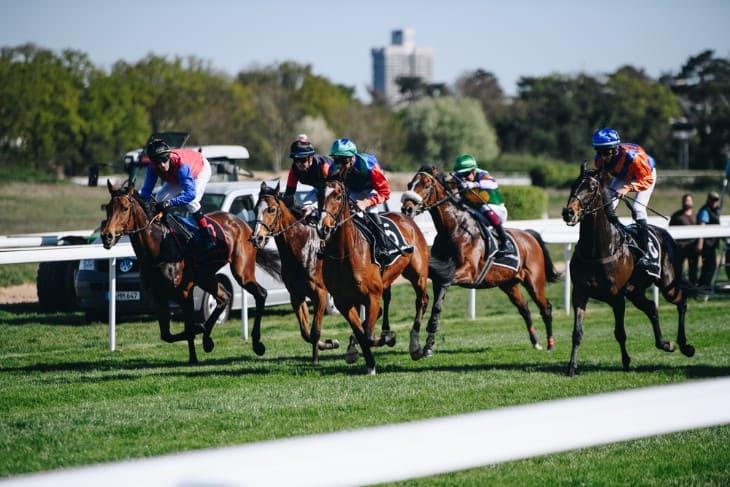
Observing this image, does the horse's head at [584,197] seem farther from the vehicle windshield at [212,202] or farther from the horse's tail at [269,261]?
the vehicle windshield at [212,202]

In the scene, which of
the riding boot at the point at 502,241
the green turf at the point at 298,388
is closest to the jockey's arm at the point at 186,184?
the green turf at the point at 298,388

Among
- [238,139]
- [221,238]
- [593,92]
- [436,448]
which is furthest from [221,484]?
[593,92]

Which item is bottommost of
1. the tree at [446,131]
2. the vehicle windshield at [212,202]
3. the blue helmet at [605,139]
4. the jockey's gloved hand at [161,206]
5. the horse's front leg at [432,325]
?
the horse's front leg at [432,325]

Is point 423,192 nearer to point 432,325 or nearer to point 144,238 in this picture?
point 432,325

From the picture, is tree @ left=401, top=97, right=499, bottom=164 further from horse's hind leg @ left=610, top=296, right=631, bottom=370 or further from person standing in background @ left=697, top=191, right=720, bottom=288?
horse's hind leg @ left=610, top=296, right=631, bottom=370

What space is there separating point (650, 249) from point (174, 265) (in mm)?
4301

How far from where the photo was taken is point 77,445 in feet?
19.8

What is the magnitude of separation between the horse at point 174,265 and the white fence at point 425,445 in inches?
281

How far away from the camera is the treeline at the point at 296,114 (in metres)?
54.5

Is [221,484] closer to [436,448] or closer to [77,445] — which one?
[436,448]

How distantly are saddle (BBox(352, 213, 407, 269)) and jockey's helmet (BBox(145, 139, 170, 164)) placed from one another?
1.93 meters

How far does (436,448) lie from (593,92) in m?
91.1

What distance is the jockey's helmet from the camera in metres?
9.50

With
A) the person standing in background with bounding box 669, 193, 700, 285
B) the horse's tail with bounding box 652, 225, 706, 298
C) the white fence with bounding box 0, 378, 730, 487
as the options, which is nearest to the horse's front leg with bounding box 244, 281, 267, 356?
the horse's tail with bounding box 652, 225, 706, 298
